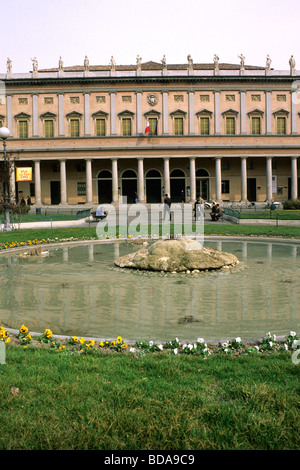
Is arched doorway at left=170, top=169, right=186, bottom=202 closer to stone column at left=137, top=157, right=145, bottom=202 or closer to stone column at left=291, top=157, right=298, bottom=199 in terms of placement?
stone column at left=137, top=157, right=145, bottom=202

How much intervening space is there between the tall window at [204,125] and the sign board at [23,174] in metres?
20.6

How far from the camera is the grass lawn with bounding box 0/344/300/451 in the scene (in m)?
3.61

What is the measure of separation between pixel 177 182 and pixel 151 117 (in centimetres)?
797

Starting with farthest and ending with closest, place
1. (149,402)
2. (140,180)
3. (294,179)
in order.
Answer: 1. (294,179)
2. (140,180)
3. (149,402)

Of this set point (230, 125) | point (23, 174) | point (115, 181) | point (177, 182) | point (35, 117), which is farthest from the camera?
point (177, 182)

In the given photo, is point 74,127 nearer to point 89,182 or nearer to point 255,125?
point 89,182

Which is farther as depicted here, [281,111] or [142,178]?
[281,111]

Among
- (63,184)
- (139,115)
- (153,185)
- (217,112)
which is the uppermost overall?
(217,112)

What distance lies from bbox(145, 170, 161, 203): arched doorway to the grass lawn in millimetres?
46029

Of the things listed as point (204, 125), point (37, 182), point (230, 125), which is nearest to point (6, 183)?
point (37, 182)

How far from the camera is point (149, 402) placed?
13.8 ft
